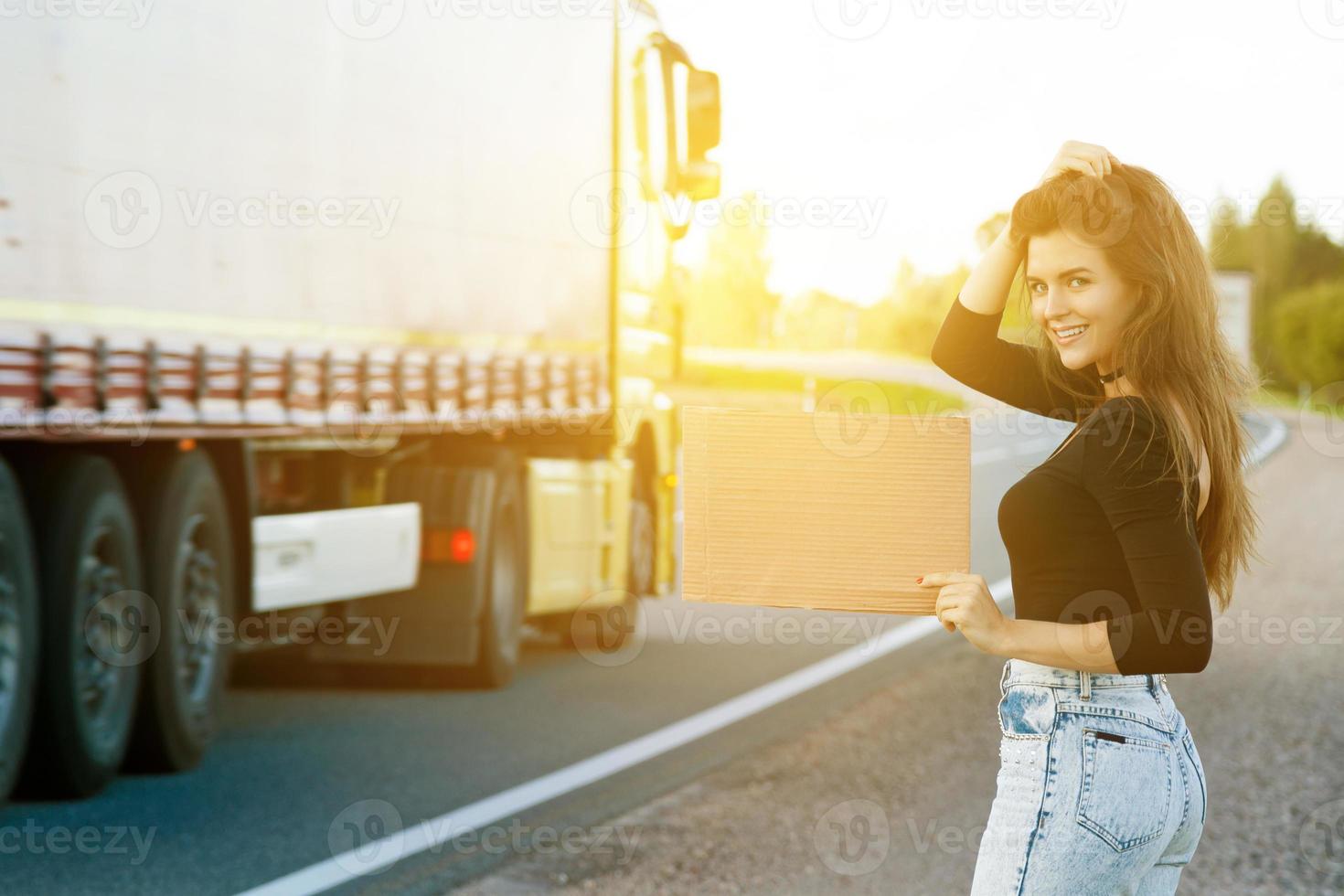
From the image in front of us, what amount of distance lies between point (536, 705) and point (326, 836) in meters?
3.00

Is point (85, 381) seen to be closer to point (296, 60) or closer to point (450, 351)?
point (296, 60)

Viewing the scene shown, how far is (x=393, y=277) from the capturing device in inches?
359

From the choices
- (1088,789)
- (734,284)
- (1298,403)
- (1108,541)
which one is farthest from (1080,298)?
(1298,403)

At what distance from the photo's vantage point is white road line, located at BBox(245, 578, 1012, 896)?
6.22m

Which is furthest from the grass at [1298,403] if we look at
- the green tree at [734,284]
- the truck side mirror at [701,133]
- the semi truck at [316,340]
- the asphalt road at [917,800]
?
the semi truck at [316,340]

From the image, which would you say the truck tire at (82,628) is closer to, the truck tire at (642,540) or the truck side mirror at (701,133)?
the truck side mirror at (701,133)

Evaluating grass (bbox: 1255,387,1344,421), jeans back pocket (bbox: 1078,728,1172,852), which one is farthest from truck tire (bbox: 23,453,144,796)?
grass (bbox: 1255,387,1344,421)

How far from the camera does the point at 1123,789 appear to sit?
112 inches

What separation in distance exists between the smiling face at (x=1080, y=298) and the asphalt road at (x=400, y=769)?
1.96m

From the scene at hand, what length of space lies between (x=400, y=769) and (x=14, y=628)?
1.89m

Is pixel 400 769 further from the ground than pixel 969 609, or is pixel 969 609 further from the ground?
pixel 969 609

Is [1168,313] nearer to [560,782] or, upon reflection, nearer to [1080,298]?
[1080,298]

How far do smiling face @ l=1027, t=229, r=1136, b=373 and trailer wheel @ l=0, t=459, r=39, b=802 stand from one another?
454 centimetres

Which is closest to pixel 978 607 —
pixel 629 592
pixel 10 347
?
pixel 10 347
